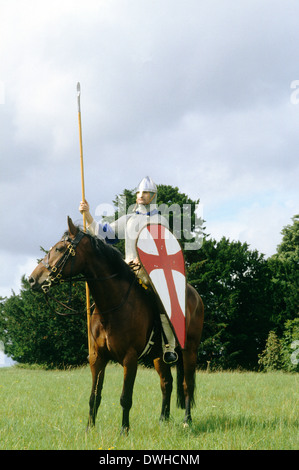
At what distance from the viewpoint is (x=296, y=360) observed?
20.6 meters

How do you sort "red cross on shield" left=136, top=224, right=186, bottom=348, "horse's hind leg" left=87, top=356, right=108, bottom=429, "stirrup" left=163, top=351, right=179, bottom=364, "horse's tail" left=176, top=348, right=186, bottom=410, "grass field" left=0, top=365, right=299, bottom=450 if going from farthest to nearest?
1. "horse's tail" left=176, top=348, right=186, bottom=410
2. "stirrup" left=163, top=351, right=179, bottom=364
3. "red cross on shield" left=136, top=224, right=186, bottom=348
4. "horse's hind leg" left=87, top=356, right=108, bottom=429
5. "grass field" left=0, top=365, right=299, bottom=450

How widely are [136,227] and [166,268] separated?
2.16 ft

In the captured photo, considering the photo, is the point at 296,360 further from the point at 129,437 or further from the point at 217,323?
the point at 129,437

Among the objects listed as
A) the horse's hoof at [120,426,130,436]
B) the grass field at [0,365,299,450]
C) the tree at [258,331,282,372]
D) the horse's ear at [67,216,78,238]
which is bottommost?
the tree at [258,331,282,372]

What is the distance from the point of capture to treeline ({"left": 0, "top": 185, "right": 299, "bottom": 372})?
77.4 feet

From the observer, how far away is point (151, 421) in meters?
6.67

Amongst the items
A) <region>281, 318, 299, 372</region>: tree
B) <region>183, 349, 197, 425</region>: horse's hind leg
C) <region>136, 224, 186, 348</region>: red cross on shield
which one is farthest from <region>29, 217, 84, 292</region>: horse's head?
<region>281, 318, 299, 372</region>: tree

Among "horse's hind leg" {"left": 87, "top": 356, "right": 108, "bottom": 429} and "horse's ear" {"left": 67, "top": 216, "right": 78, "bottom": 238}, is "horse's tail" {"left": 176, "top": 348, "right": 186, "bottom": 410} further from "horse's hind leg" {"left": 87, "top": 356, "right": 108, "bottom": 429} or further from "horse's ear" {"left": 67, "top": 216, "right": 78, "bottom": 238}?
"horse's ear" {"left": 67, "top": 216, "right": 78, "bottom": 238}

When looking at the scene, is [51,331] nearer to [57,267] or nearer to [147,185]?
[147,185]

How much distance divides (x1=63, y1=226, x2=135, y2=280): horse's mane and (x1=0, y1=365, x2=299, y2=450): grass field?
1.87 metres

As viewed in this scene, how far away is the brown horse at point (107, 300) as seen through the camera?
527cm

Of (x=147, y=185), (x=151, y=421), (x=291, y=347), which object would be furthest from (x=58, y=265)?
(x=291, y=347)

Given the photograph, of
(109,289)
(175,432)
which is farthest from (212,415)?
(109,289)

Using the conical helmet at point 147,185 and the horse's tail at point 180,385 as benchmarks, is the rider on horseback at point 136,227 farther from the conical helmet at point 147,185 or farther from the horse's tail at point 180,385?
the horse's tail at point 180,385
